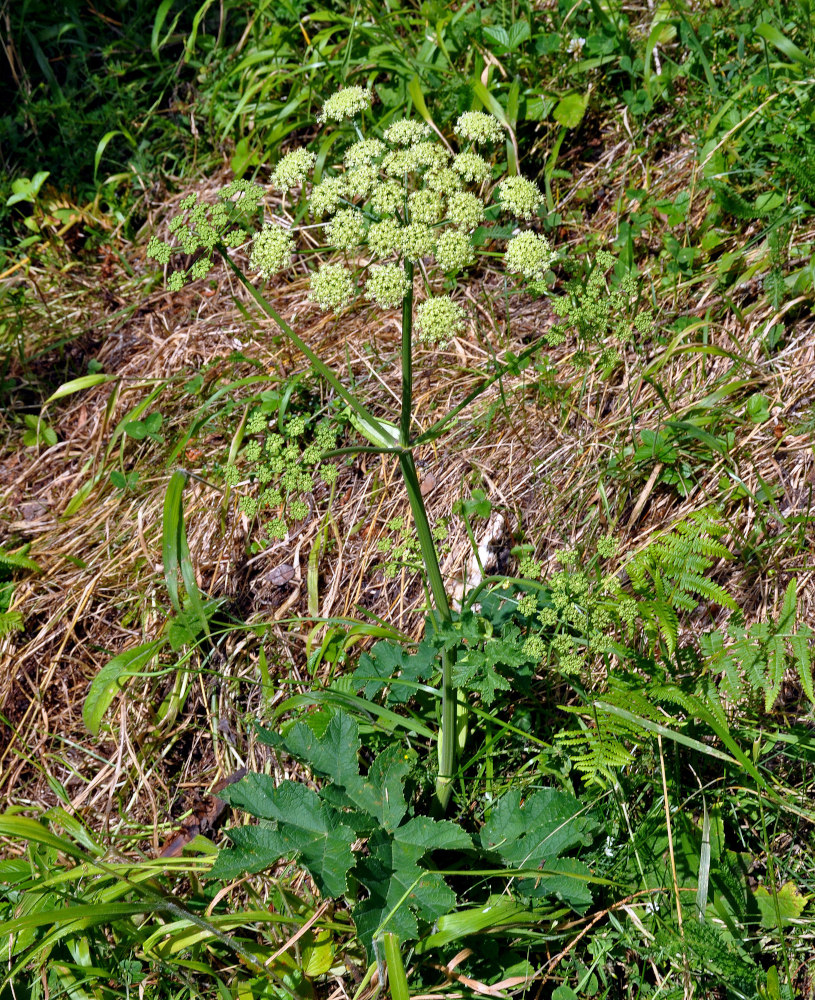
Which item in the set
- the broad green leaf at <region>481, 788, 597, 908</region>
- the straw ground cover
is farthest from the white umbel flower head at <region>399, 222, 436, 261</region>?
the broad green leaf at <region>481, 788, 597, 908</region>

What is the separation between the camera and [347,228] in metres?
1.84

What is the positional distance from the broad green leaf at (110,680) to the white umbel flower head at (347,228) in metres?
1.70

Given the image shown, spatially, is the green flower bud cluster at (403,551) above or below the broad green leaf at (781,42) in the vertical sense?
below

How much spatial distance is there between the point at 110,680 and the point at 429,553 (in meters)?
1.54

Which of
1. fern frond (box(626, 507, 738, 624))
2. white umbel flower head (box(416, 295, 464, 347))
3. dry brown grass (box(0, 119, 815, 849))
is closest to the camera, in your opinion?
white umbel flower head (box(416, 295, 464, 347))

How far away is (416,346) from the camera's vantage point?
3400mm

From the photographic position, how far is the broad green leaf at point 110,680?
9.46 ft

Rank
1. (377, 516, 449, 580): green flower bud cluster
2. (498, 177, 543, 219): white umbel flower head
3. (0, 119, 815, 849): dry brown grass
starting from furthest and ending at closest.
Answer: (0, 119, 815, 849): dry brown grass, (377, 516, 449, 580): green flower bud cluster, (498, 177, 543, 219): white umbel flower head

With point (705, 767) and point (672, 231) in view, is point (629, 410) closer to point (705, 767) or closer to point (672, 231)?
point (672, 231)

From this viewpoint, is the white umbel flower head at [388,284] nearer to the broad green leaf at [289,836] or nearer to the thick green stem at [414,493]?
the thick green stem at [414,493]

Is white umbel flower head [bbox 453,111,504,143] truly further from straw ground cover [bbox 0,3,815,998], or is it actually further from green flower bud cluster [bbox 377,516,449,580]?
green flower bud cluster [bbox 377,516,449,580]

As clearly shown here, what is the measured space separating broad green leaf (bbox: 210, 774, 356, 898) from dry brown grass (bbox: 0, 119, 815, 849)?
440mm

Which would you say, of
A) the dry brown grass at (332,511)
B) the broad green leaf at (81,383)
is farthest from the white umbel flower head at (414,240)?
the broad green leaf at (81,383)

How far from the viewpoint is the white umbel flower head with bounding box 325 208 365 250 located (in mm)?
1839
